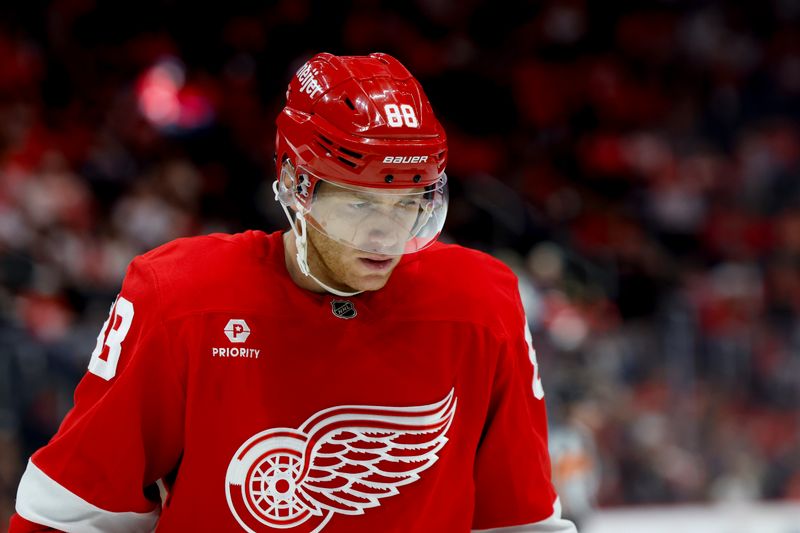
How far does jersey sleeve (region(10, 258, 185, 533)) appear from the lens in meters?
1.79

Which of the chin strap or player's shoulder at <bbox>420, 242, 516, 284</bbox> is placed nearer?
the chin strap

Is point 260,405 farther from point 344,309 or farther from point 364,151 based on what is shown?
point 364,151

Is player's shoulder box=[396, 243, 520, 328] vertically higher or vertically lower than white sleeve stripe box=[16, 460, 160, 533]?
higher

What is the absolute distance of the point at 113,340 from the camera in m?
1.83

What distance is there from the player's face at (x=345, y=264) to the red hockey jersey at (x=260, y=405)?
A: 40mm

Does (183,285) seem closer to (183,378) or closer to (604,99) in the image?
(183,378)

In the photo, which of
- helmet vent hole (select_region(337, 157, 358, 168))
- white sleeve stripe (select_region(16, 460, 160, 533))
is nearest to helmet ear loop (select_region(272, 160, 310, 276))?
helmet vent hole (select_region(337, 157, 358, 168))

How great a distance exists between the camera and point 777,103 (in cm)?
1009

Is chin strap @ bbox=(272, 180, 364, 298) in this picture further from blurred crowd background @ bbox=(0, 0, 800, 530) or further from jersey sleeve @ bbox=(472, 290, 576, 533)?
blurred crowd background @ bbox=(0, 0, 800, 530)

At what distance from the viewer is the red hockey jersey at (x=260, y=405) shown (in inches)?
Answer: 71.0

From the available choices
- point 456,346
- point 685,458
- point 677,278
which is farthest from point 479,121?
point 456,346

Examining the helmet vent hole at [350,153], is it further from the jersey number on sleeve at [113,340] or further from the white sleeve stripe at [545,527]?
the white sleeve stripe at [545,527]

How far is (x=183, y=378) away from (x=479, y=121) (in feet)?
26.2

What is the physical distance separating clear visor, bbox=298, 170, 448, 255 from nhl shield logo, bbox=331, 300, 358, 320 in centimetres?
13
